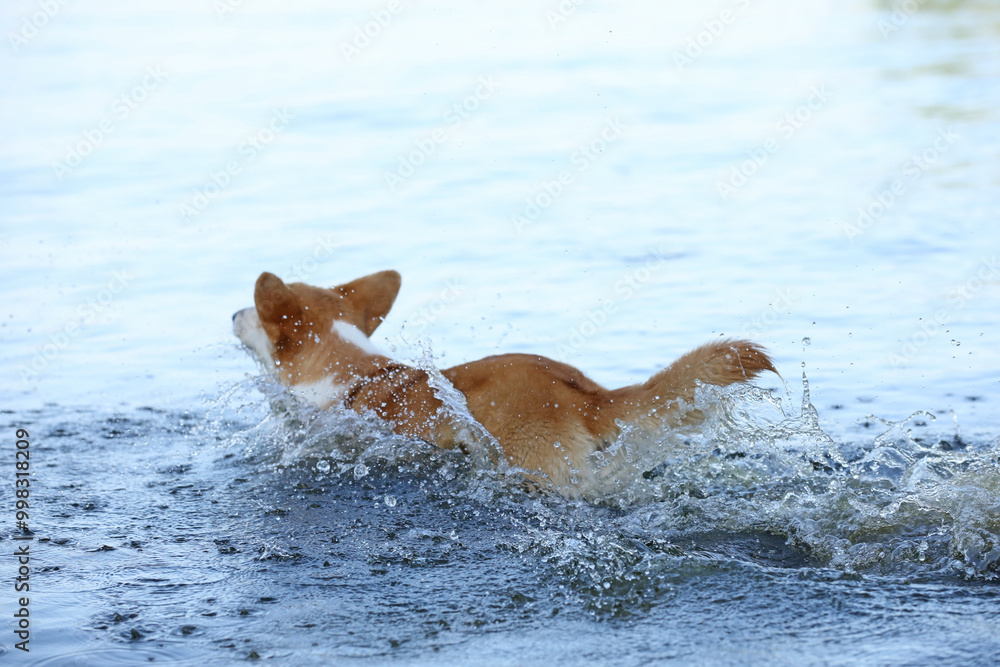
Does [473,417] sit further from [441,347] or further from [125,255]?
[125,255]

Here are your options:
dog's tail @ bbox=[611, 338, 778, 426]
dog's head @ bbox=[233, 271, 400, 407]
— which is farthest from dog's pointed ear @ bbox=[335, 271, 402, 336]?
dog's tail @ bbox=[611, 338, 778, 426]

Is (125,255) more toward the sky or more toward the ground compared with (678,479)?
more toward the sky

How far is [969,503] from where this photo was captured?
14.7 feet

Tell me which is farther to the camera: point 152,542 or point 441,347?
point 441,347

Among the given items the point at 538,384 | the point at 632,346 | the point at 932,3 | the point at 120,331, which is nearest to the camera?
the point at 538,384

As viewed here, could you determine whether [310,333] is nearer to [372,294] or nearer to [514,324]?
[372,294]

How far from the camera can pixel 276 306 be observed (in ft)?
19.1

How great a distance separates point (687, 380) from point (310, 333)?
2151mm

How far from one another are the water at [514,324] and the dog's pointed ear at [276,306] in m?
0.39

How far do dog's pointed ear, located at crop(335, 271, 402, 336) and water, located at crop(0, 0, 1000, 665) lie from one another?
657 millimetres

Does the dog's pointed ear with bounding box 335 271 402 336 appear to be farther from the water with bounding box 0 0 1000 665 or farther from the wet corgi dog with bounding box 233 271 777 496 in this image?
the water with bounding box 0 0 1000 665

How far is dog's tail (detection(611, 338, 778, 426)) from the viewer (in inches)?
180

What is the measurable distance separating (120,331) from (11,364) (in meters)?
0.81

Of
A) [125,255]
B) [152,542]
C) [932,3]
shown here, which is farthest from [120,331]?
[932,3]
